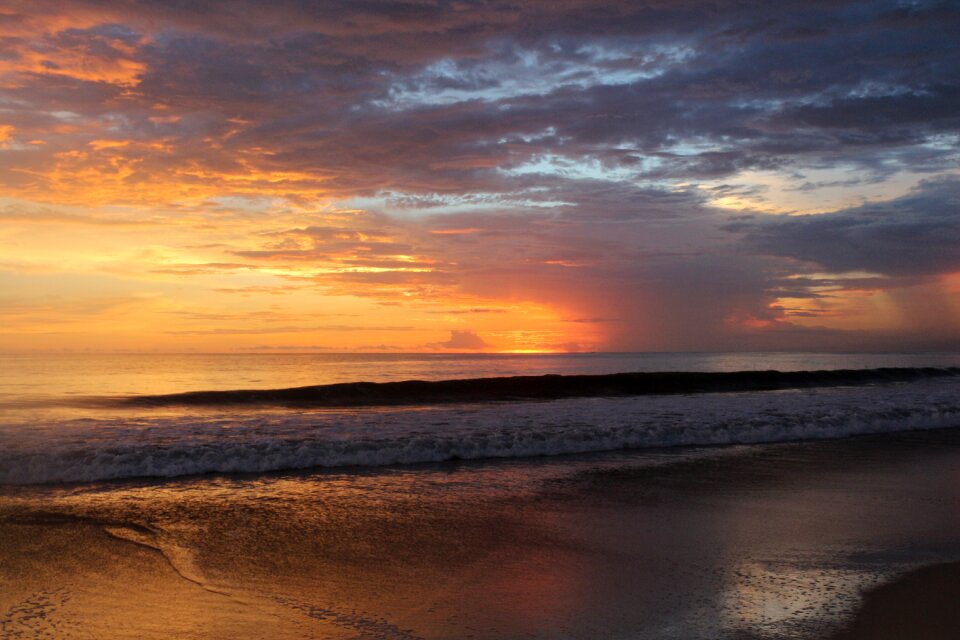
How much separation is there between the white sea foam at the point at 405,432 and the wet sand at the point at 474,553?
805 millimetres

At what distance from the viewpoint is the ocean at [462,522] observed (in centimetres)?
455

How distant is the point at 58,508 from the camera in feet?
25.4

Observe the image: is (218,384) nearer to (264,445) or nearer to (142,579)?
(264,445)

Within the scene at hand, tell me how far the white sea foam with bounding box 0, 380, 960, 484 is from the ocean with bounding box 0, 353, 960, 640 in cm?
6

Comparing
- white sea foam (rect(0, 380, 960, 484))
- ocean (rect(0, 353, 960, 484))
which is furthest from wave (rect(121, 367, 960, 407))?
white sea foam (rect(0, 380, 960, 484))

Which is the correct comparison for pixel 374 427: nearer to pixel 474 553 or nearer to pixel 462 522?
pixel 462 522

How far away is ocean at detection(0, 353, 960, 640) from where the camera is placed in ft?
14.9

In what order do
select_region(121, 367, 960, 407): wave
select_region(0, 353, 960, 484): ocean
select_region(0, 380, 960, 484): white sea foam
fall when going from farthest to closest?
select_region(121, 367, 960, 407): wave → select_region(0, 353, 960, 484): ocean → select_region(0, 380, 960, 484): white sea foam

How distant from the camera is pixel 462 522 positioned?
7039mm

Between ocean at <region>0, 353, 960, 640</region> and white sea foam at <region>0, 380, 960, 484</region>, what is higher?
white sea foam at <region>0, 380, 960, 484</region>

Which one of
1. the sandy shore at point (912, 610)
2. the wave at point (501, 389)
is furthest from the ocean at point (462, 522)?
the wave at point (501, 389)

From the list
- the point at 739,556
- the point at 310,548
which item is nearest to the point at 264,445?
the point at 310,548

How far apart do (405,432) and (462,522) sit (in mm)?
5702

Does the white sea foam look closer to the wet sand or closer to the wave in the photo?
the wet sand
